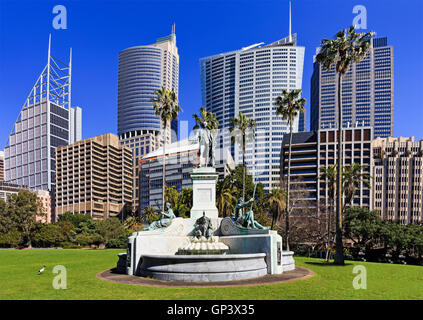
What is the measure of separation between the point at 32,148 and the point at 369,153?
656ft

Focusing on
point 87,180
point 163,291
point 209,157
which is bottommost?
point 87,180

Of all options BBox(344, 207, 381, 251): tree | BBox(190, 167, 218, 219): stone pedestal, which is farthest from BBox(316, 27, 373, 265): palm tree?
BBox(344, 207, 381, 251): tree

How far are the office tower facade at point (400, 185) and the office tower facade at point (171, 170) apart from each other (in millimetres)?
62902

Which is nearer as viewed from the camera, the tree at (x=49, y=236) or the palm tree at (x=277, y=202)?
the palm tree at (x=277, y=202)

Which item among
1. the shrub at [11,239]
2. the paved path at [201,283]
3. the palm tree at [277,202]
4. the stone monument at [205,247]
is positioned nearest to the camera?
the paved path at [201,283]

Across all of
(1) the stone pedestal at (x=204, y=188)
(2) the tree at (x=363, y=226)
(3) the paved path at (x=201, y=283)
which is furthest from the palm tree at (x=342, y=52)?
(2) the tree at (x=363, y=226)

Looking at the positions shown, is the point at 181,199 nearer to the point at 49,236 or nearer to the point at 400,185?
the point at 49,236

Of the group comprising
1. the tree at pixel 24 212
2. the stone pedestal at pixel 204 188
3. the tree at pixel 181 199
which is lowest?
the tree at pixel 24 212

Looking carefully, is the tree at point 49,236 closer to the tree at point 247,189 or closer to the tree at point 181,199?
the tree at point 181,199

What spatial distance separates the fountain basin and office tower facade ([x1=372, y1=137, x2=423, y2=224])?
11426 cm

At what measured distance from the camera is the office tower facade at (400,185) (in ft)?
365
